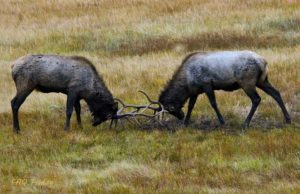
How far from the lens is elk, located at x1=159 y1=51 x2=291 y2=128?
43.5 ft

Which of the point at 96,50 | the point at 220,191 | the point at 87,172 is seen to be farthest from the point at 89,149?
the point at 96,50

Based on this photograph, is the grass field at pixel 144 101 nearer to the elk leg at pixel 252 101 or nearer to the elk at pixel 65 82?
the elk leg at pixel 252 101

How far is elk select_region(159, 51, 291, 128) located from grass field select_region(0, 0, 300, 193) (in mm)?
559

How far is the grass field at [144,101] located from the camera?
10.4 m

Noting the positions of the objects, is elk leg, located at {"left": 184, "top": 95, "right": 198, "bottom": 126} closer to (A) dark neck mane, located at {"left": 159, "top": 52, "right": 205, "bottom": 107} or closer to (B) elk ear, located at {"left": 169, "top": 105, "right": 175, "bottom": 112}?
(A) dark neck mane, located at {"left": 159, "top": 52, "right": 205, "bottom": 107}

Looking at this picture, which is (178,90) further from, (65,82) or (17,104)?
(17,104)

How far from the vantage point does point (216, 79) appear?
13.4 metres

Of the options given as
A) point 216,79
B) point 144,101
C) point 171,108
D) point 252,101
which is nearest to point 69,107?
point 171,108

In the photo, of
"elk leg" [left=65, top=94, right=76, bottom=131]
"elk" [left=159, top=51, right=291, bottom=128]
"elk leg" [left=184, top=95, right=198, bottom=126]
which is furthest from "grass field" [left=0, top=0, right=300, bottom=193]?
"elk" [left=159, top=51, right=291, bottom=128]

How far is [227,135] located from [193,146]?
98cm

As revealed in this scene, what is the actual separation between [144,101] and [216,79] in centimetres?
263

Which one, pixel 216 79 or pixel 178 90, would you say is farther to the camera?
pixel 178 90

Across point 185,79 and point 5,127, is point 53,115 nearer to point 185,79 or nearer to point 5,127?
point 5,127

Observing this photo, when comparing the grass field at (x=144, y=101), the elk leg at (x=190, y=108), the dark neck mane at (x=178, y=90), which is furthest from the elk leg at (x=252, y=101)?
the dark neck mane at (x=178, y=90)
